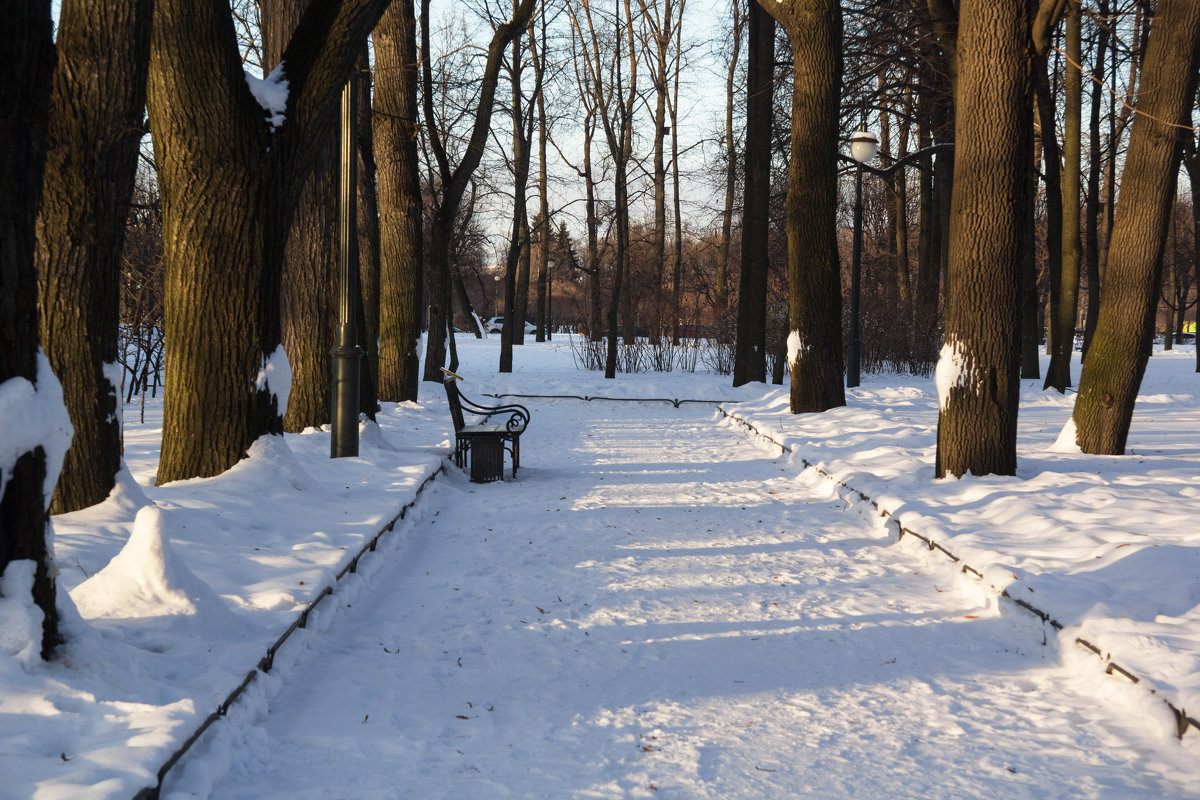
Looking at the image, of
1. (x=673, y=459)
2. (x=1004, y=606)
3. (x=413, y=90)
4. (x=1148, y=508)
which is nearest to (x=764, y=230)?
(x=413, y=90)

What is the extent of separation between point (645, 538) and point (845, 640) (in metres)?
2.58

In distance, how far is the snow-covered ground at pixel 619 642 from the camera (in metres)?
3.44

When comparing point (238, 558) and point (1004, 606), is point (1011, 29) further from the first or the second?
point (238, 558)

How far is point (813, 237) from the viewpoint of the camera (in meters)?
15.3

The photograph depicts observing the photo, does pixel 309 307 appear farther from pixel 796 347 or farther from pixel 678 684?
pixel 678 684

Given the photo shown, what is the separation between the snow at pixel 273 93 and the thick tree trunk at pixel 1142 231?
27.0ft

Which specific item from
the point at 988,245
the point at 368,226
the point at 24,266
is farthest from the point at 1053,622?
the point at 368,226

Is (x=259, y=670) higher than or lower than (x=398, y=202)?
lower

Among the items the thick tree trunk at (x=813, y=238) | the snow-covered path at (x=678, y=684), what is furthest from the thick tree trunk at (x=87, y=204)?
the thick tree trunk at (x=813, y=238)

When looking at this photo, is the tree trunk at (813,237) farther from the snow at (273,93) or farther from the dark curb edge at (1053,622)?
the snow at (273,93)

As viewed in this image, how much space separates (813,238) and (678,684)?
11941 millimetres

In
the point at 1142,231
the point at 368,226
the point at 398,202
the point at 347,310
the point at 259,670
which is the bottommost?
the point at 259,670

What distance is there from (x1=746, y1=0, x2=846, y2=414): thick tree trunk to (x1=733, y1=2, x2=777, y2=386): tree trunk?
13.2 ft

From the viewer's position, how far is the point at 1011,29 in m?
8.82
